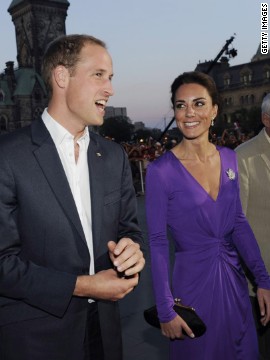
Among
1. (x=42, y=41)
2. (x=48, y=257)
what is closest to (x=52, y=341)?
(x=48, y=257)

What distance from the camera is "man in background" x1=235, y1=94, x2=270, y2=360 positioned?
3.21 metres

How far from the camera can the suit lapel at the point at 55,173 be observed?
190 centimetres

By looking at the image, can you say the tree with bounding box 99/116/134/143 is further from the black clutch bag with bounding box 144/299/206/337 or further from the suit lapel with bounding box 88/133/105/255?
the suit lapel with bounding box 88/133/105/255

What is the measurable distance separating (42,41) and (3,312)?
75681mm

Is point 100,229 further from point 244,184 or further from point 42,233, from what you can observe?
point 244,184

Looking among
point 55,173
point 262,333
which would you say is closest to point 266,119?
point 262,333

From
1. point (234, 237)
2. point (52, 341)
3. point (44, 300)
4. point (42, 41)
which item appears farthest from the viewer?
point (42, 41)

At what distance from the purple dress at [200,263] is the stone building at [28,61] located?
214 ft

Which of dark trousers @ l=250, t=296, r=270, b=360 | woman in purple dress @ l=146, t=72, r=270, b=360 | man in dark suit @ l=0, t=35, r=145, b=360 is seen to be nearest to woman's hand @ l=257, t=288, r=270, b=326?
woman in purple dress @ l=146, t=72, r=270, b=360

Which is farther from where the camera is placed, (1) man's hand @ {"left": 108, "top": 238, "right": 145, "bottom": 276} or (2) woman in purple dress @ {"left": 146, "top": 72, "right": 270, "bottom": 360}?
(2) woman in purple dress @ {"left": 146, "top": 72, "right": 270, "bottom": 360}

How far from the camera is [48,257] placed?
1.89m

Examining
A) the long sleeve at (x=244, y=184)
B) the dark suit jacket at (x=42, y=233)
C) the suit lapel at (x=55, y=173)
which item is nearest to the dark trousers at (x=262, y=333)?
the long sleeve at (x=244, y=184)

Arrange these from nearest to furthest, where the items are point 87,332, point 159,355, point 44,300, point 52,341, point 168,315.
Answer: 1. point 44,300
2. point 52,341
3. point 87,332
4. point 168,315
5. point 159,355

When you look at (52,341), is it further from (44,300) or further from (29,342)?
(44,300)
